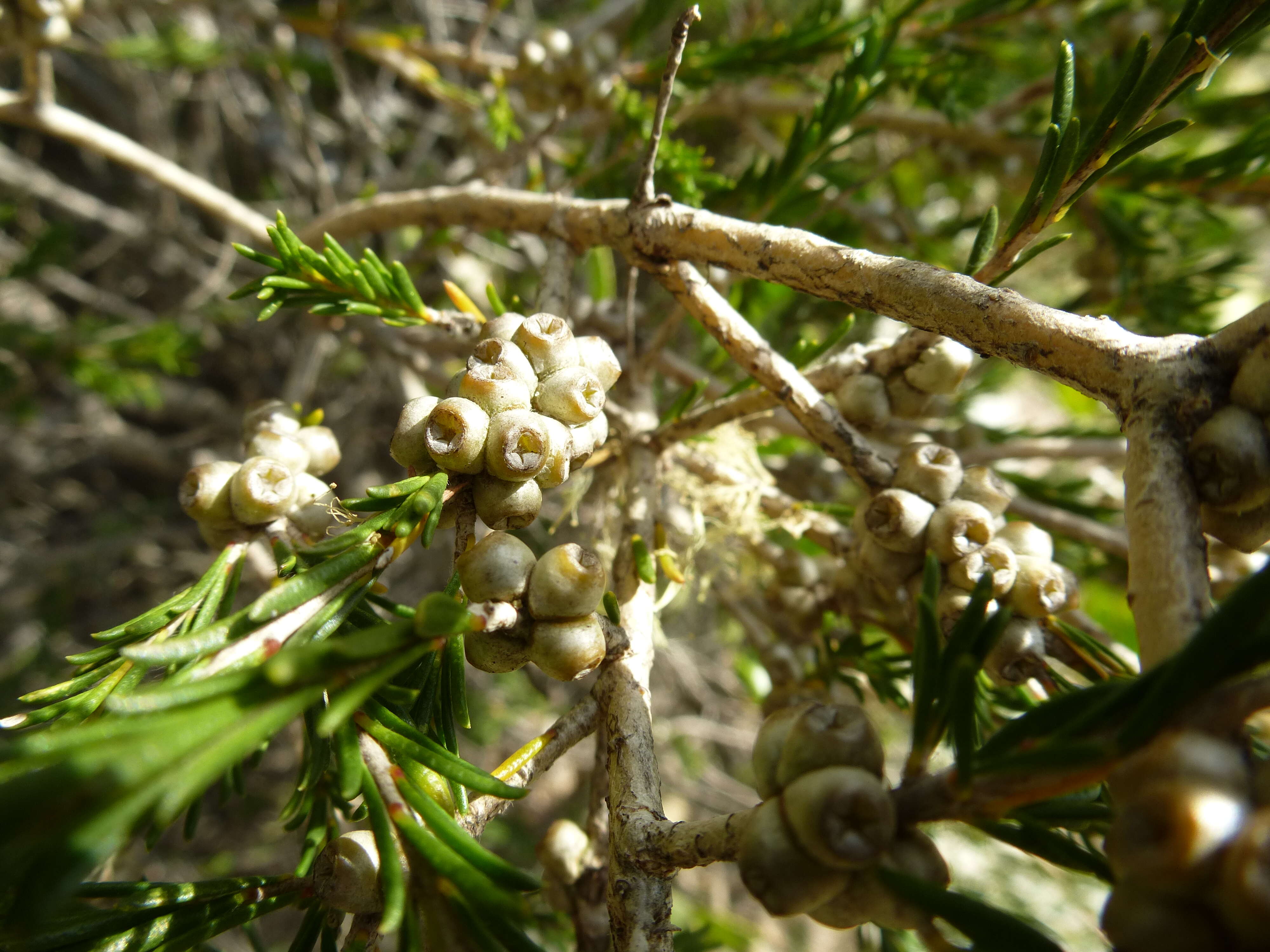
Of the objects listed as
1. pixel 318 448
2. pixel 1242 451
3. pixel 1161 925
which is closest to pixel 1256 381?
pixel 1242 451

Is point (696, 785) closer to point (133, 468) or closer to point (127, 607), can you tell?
point (127, 607)

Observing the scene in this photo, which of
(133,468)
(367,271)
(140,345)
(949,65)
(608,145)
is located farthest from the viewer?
(133,468)

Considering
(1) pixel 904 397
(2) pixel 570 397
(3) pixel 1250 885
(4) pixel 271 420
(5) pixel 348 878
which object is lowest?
(5) pixel 348 878

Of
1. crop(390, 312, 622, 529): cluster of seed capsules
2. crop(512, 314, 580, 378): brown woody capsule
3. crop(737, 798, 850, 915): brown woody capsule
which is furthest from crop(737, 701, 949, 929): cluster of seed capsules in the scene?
crop(512, 314, 580, 378): brown woody capsule

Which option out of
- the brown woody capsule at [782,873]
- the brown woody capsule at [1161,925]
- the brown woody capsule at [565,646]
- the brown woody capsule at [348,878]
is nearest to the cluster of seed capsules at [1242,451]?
the brown woody capsule at [1161,925]

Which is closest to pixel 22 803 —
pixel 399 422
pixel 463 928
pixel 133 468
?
pixel 463 928

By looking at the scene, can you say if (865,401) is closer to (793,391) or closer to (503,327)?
(793,391)
